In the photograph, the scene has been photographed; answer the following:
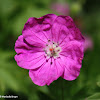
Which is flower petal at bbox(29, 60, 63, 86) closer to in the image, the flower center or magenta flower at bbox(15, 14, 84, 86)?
magenta flower at bbox(15, 14, 84, 86)

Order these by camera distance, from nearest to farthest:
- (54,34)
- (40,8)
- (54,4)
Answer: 1. (54,34)
2. (40,8)
3. (54,4)

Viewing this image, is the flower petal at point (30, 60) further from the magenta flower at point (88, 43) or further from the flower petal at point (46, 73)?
the magenta flower at point (88, 43)

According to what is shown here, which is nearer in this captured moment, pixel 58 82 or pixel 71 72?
pixel 71 72

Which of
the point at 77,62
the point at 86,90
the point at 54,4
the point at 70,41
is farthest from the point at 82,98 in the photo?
the point at 54,4

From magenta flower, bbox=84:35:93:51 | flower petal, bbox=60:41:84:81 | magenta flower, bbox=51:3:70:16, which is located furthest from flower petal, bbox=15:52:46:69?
magenta flower, bbox=51:3:70:16

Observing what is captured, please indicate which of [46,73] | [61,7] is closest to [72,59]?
[46,73]

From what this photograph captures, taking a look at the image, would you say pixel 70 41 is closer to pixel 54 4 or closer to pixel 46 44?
pixel 46 44
